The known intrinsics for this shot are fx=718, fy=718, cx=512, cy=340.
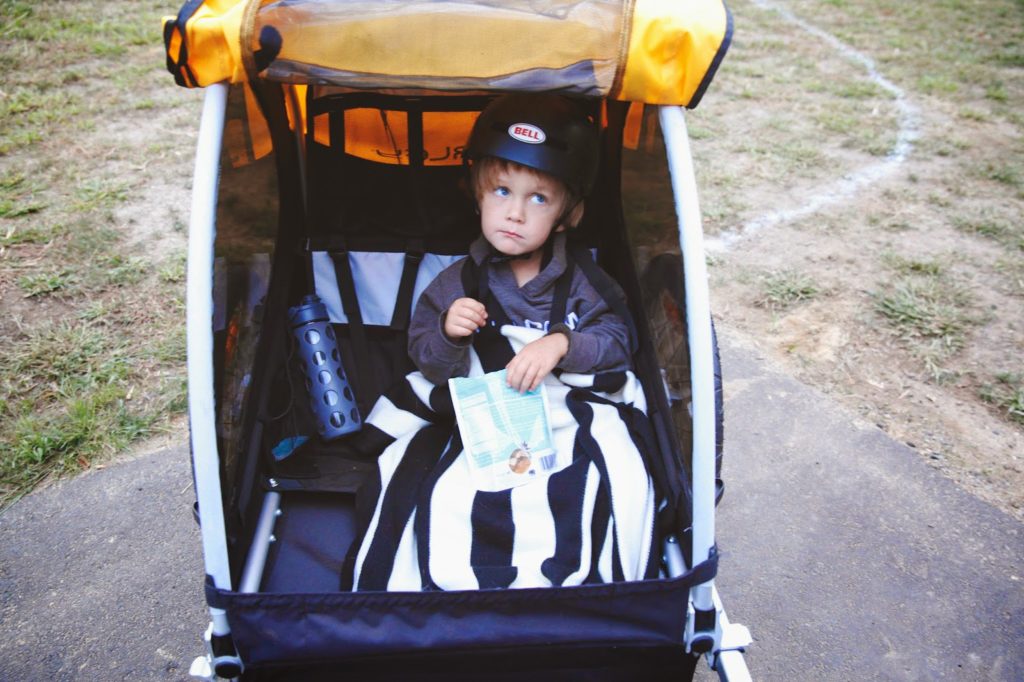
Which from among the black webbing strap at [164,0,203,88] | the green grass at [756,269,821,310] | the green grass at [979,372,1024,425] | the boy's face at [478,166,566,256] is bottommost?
the green grass at [979,372,1024,425]

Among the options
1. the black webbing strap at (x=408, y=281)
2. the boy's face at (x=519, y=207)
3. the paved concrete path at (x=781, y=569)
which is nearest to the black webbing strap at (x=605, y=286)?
the boy's face at (x=519, y=207)

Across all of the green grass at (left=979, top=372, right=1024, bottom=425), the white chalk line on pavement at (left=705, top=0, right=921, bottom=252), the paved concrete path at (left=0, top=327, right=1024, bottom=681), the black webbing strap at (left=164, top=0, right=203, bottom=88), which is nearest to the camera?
the black webbing strap at (left=164, top=0, right=203, bottom=88)

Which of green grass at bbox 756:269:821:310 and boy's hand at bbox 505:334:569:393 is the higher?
boy's hand at bbox 505:334:569:393

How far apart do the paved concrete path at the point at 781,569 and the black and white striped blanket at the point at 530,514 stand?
2.27ft

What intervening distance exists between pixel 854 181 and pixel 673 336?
120 inches

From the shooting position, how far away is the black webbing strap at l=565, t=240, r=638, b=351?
6.27ft

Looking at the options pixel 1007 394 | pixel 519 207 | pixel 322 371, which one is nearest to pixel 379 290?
pixel 322 371

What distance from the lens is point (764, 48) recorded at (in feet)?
19.1

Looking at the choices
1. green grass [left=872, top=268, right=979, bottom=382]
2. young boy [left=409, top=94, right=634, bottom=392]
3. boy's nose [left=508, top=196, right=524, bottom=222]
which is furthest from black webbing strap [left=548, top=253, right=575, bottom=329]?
green grass [left=872, top=268, right=979, bottom=382]

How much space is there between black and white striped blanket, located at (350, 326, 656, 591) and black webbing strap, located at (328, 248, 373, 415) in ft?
1.00

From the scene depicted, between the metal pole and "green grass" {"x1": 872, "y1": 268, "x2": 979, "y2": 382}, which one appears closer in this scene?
the metal pole

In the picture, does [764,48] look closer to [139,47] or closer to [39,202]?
[139,47]

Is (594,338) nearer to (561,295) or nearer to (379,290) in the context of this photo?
(561,295)

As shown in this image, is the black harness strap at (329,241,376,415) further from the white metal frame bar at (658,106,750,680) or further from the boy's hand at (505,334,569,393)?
the white metal frame bar at (658,106,750,680)
